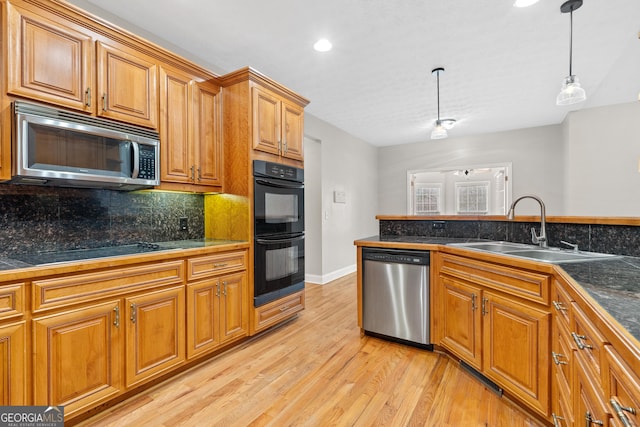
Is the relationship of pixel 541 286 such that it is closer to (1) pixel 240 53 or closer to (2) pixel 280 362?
(2) pixel 280 362

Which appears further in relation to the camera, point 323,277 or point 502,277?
point 323,277

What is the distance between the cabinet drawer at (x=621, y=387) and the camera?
0.66m

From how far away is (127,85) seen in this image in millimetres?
2039

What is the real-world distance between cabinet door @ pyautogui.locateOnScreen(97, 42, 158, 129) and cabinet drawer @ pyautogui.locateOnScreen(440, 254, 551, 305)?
7.94 feet

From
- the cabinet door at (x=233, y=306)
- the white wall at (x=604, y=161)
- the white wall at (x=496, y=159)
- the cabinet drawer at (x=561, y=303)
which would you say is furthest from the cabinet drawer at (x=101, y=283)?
the white wall at (x=604, y=161)

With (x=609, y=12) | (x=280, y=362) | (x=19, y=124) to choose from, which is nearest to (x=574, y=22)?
(x=609, y=12)

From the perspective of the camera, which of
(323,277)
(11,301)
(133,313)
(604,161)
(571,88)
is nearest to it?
(11,301)

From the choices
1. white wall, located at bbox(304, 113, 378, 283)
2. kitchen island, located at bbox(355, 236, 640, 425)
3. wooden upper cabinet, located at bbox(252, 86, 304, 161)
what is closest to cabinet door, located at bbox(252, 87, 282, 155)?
wooden upper cabinet, located at bbox(252, 86, 304, 161)

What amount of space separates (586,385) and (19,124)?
8.94ft

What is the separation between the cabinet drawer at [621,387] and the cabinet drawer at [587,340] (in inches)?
2.3

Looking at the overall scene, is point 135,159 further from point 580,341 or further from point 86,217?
point 580,341

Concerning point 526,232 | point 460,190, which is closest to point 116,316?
point 526,232

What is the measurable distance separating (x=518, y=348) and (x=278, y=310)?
76.0 inches

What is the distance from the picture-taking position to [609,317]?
79cm
